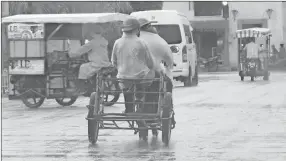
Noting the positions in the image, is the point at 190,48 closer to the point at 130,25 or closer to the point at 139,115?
the point at 130,25

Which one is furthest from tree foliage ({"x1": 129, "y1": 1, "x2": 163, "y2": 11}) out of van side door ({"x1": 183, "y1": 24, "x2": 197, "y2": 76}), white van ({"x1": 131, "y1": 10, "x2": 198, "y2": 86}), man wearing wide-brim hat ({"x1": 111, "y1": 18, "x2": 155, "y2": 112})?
man wearing wide-brim hat ({"x1": 111, "y1": 18, "x2": 155, "y2": 112})

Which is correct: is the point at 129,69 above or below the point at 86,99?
above

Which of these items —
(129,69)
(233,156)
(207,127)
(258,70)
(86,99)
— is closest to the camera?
(233,156)

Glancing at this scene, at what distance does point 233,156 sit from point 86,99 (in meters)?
12.8

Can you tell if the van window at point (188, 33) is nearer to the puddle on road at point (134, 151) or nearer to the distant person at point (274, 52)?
the puddle on road at point (134, 151)

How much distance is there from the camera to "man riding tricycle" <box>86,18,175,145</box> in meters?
11.3

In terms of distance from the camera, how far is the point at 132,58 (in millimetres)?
11727

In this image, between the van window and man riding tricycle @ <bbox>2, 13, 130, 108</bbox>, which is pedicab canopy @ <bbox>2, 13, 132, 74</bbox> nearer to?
man riding tricycle @ <bbox>2, 13, 130, 108</bbox>

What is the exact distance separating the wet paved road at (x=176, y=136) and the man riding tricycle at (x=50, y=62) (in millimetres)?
390

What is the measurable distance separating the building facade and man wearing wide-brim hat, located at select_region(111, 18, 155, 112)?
42091 millimetres

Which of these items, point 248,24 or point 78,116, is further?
point 248,24

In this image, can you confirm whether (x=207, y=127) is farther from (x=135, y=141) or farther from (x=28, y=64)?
(x=28, y=64)

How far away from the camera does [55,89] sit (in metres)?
19.4

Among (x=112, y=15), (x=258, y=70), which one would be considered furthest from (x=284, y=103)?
(x=258, y=70)
